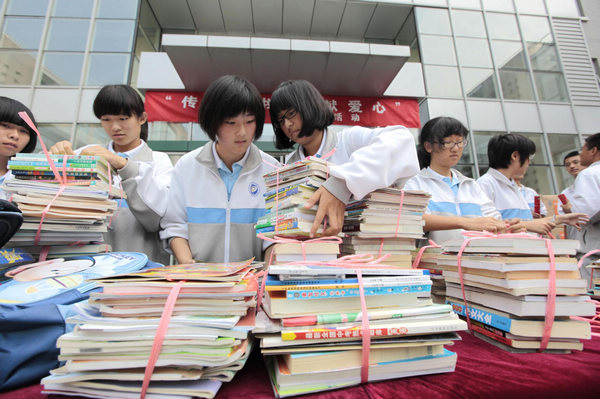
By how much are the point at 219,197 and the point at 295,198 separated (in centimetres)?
71

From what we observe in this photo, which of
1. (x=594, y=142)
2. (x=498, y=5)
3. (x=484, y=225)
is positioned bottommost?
(x=484, y=225)

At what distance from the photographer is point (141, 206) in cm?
151

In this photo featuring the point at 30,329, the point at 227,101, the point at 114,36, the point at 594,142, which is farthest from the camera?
the point at 114,36

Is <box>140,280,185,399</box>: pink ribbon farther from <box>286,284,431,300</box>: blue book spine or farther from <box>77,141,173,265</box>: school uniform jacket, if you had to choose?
<box>77,141,173,265</box>: school uniform jacket

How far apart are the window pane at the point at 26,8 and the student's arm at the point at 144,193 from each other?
809cm

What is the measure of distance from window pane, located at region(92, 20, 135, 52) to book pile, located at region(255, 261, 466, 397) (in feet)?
24.5

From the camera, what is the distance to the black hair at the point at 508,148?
2.57 m

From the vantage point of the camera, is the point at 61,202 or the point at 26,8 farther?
the point at 26,8

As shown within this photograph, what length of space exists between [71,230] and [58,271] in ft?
1.01

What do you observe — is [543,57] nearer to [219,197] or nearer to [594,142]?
[594,142]

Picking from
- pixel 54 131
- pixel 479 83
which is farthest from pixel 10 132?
pixel 479 83

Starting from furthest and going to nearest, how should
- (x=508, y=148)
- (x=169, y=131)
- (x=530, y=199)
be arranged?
(x=169, y=131)
(x=530, y=199)
(x=508, y=148)

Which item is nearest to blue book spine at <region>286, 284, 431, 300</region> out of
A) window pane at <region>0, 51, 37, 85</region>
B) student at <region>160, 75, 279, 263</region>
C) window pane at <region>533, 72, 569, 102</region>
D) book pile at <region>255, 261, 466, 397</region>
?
book pile at <region>255, 261, 466, 397</region>

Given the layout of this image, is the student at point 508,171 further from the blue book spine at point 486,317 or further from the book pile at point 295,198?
the book pile at point 295,198
